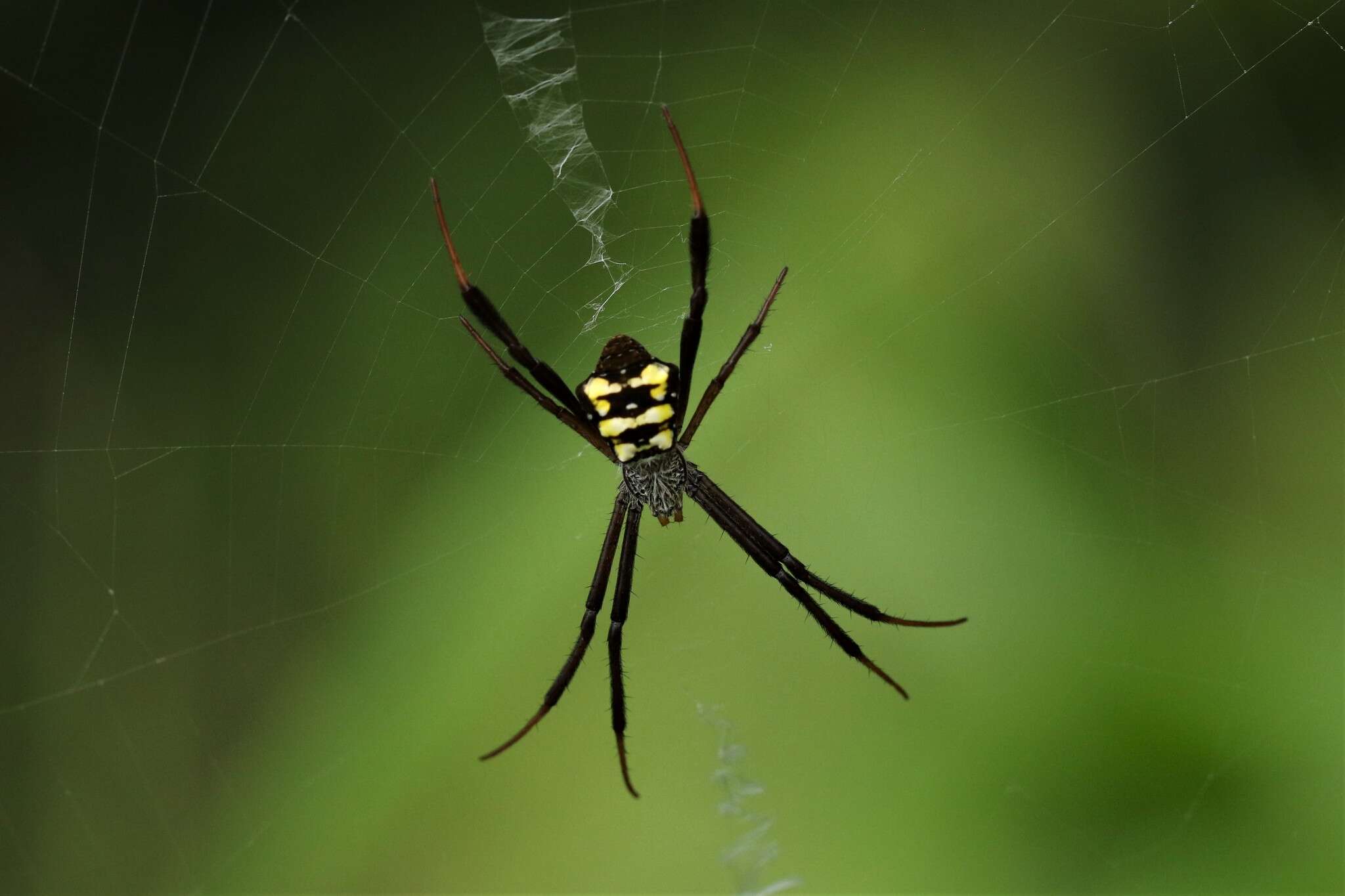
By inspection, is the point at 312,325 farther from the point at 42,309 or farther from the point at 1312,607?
the point at 1312,607

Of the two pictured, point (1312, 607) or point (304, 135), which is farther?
point (304, 135)

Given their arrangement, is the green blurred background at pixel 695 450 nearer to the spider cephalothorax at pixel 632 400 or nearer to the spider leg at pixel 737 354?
the spider leg at pixel 737 354

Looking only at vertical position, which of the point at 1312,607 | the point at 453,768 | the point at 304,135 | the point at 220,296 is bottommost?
the point at 1312,607

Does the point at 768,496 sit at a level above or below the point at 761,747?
above

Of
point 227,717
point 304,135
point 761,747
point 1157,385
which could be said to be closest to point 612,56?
point 304,135

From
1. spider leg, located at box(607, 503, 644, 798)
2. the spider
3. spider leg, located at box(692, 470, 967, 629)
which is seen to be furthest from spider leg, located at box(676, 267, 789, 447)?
spider leg, located at box(607, 503, 644, 798)

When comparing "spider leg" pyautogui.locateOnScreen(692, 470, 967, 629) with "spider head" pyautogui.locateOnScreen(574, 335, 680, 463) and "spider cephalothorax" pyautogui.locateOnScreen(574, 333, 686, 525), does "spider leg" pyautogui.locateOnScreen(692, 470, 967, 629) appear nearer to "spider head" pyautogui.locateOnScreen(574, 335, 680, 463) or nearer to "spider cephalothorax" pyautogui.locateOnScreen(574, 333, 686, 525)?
"spider cephalothorax" pyautogui.locateOnScreen(574, 333, 686, 525)
